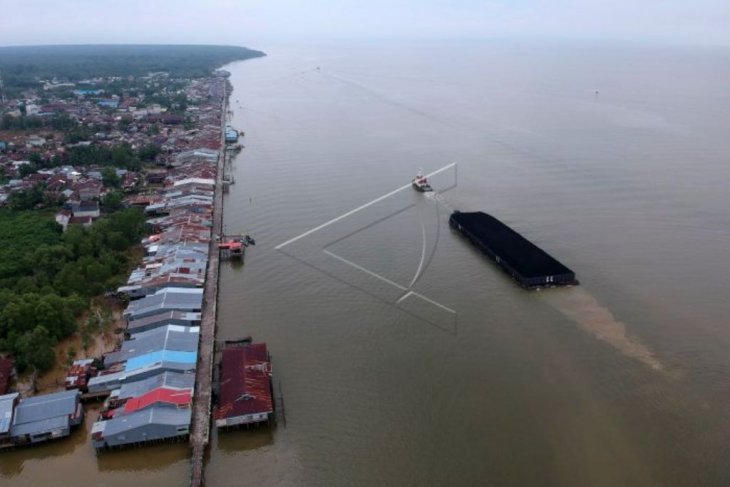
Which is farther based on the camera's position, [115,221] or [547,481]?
[115,221]

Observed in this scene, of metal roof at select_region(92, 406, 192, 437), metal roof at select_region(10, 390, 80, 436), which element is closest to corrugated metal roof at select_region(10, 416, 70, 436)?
metal roof at select_region(10, 390, 80, 436)

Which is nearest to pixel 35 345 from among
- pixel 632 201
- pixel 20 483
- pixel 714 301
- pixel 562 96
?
pixel 20 483

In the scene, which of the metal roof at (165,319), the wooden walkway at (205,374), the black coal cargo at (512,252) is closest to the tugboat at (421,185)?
the black coal cargo at (512,252)

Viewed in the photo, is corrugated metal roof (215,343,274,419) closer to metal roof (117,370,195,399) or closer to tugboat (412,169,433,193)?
metal roof (117,370,195,399)

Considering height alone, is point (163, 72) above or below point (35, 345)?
above

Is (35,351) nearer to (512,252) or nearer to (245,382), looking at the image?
(245,382)

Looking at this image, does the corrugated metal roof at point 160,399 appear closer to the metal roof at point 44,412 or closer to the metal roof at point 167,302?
the metal roof at point 44,412

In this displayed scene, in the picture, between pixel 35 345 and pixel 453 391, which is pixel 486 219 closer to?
pixel 453 391
